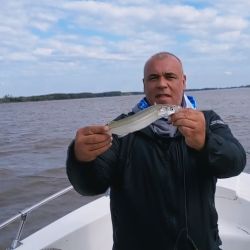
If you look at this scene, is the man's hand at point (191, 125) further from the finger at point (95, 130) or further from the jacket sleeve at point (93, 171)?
the jacket sleeve at point (93, 171)

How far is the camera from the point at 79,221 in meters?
4.36

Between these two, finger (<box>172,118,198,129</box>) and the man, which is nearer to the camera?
finger (<box>172,118,198,129</box>)

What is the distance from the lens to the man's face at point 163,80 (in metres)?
2.61

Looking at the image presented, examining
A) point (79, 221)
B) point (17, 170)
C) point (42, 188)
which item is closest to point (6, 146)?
point (17, 170)

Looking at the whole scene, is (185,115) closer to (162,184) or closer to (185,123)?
(185,123)

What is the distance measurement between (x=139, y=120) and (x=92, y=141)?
308mm

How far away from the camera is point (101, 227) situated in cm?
443

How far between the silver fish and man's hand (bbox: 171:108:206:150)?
0.09 meters

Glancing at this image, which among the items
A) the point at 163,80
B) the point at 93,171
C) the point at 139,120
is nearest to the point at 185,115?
the point at 139,120

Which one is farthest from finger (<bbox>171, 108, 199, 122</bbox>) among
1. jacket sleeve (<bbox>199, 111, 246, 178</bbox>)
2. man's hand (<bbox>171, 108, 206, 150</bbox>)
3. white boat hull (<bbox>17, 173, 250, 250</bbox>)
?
white boat hull (<bbox>17, 173, 250, 250</bbox>)

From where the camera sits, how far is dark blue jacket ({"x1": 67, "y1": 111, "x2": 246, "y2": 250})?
8.16 ft

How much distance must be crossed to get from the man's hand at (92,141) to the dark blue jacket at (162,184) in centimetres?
12

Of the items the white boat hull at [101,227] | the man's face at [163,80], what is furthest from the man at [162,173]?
the white boat hull at [101,227]

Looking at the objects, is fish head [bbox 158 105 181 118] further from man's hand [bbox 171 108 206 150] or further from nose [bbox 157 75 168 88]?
nose [bbox 157 75 168 88]
